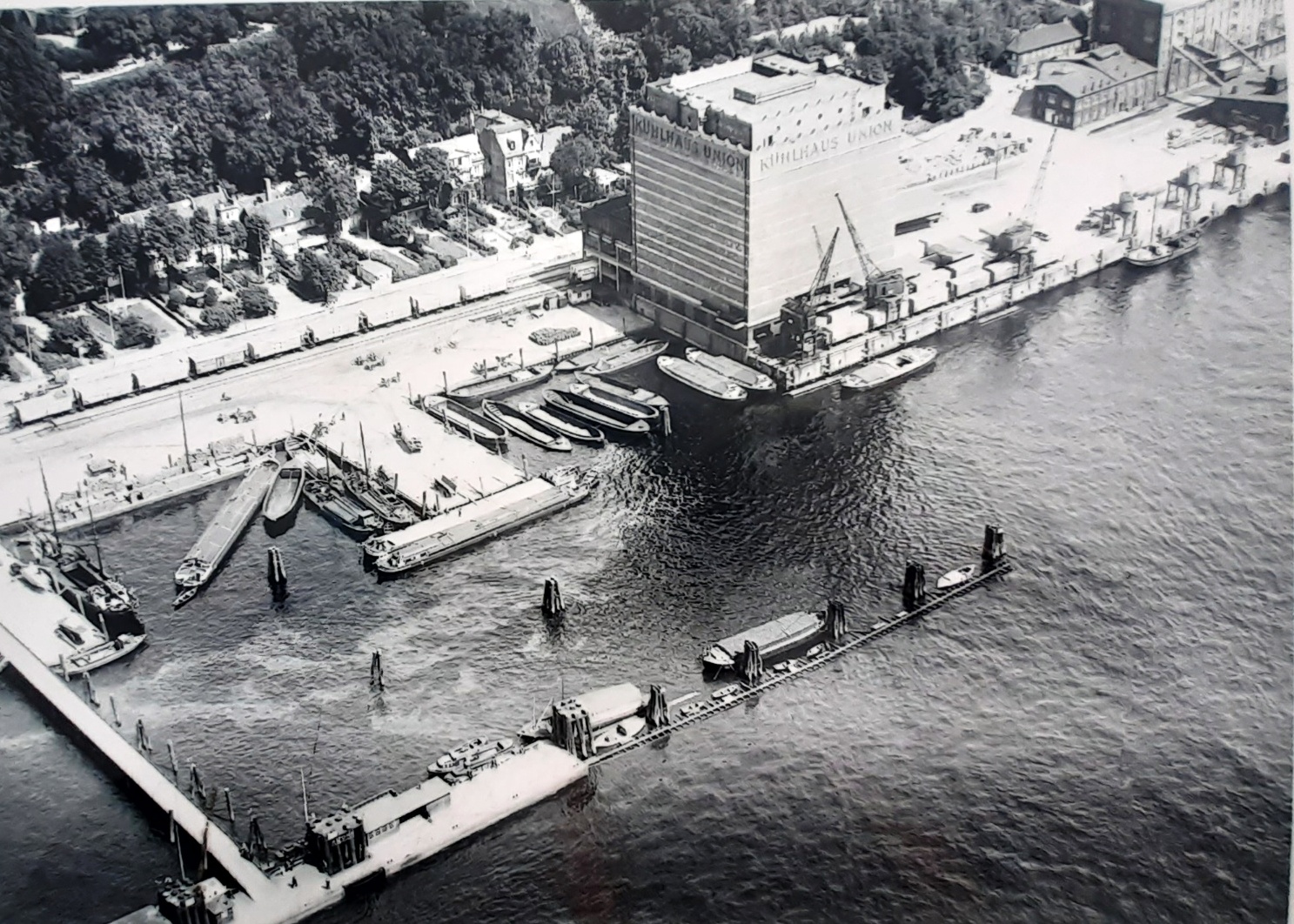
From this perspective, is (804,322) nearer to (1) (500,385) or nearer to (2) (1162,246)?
(1) (500,385)

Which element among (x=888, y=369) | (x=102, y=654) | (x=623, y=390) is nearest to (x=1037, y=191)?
(x=888, y=369)

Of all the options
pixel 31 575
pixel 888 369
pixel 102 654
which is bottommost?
pixel 102 654

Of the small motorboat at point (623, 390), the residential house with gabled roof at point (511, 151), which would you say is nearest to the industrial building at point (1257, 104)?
the small motorboat at point (623, 390)

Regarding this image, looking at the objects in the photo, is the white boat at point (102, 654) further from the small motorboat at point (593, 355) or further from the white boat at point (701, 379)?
the white boat at point (701, 379)

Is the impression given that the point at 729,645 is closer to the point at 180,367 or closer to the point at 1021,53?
the point at 180,367

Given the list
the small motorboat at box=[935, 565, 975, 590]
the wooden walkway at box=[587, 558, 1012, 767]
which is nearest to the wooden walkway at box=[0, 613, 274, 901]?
the wooden walkway at box=[587, 558, 1012, 767]

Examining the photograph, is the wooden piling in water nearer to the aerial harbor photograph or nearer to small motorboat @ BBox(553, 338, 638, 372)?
the aerial harbor photograph

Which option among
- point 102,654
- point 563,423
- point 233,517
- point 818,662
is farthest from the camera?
point 563,423
